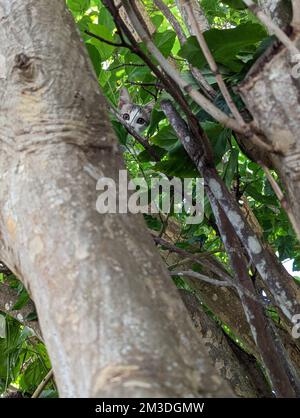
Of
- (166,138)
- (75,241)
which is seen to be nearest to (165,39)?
(166,138)

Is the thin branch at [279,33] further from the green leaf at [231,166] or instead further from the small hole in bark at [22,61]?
the green leaf at [231,166]

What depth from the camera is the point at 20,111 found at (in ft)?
2.63

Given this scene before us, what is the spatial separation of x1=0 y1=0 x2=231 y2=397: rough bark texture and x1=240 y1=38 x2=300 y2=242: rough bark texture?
7.4 inches

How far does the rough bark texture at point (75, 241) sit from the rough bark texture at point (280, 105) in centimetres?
19

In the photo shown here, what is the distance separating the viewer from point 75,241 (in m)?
0.67

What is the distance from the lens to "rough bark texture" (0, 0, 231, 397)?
59 centimetres

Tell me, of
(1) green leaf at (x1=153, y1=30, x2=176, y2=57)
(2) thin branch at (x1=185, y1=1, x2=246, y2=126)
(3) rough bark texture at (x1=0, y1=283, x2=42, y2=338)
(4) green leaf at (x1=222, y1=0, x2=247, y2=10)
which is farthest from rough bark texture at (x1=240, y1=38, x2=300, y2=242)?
(3) rough bark texture at (x1=0, y1=283, x2=42, y2=338)

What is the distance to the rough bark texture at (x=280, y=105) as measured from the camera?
76 centimetres

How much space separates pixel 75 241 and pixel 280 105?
0.30 metres

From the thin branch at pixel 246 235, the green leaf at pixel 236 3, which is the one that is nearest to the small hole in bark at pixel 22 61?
the thin branch at pixel 246 235

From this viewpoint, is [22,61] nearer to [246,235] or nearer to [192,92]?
[192,92]

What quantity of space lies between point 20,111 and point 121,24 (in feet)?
0.94

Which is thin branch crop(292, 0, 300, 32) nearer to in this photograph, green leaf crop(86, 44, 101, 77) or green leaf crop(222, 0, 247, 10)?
green leaf crop(222, 0, 247, 10)
